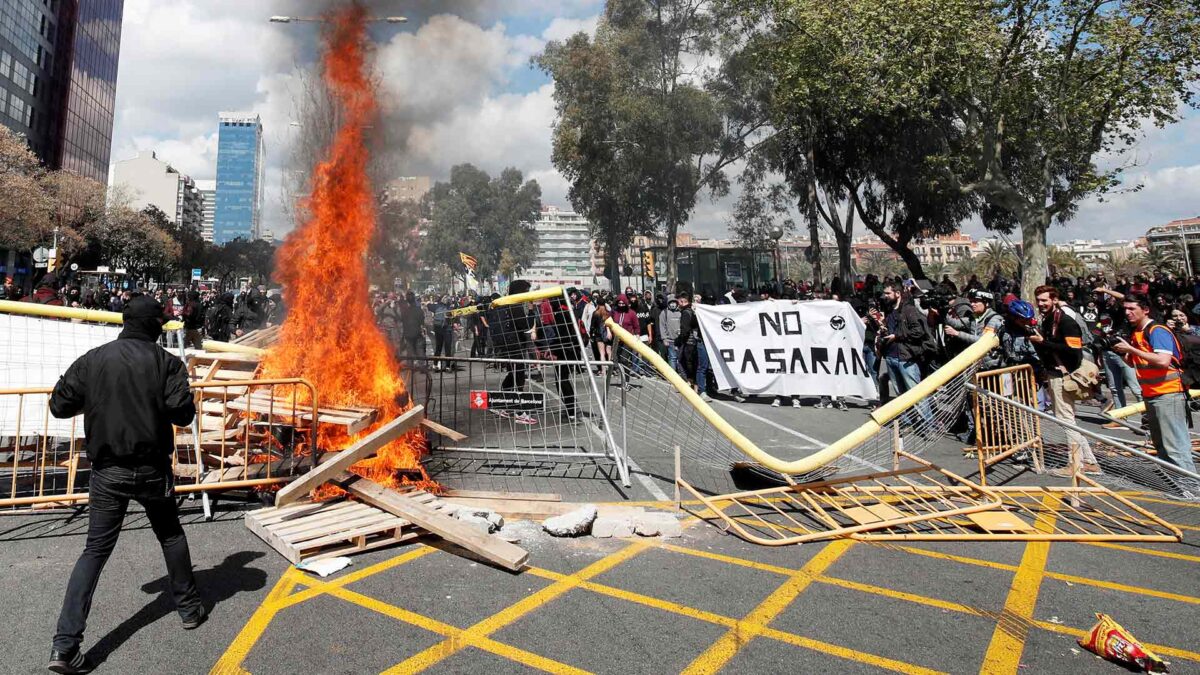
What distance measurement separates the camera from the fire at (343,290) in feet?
19.4

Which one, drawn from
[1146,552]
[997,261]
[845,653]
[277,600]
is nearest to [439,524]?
[277,600]

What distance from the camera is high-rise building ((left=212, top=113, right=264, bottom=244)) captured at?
142 meters

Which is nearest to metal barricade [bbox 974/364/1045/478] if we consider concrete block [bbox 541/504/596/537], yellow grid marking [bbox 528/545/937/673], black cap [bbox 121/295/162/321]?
yellow grid marking [bbox 528/545/937/673]

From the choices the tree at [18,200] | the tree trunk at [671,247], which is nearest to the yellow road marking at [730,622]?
the tree trunk at [671,247]

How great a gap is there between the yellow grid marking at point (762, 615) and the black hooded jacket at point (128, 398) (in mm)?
2901

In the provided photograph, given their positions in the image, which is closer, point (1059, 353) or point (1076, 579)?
point (1076, 579)

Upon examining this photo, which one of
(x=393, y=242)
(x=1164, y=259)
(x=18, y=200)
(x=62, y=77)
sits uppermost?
(x=62, y=77)

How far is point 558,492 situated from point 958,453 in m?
4.74

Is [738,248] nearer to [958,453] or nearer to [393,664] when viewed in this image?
[958,453]

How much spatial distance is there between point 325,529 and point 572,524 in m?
1.72

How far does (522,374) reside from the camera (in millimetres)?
7543

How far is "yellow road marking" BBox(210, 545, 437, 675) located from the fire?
1413 millimetres

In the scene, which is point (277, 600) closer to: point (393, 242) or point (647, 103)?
point (393, 242)

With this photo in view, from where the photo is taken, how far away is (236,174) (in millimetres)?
156250
